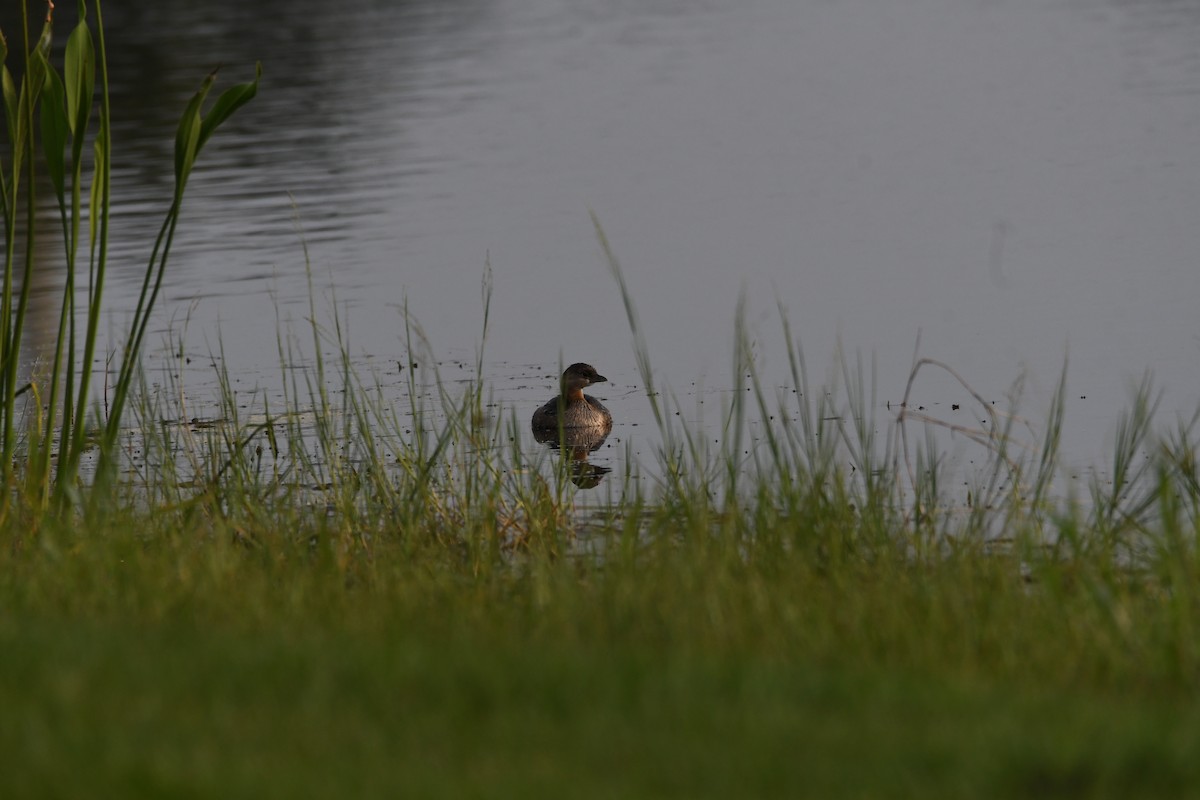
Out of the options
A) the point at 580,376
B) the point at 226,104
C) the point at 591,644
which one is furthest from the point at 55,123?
the point at 580,376

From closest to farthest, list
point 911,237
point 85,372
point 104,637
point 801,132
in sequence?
point 104,637 < point 85,372 < point 911,237 < point 801,132

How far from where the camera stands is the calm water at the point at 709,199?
1211 centimetres

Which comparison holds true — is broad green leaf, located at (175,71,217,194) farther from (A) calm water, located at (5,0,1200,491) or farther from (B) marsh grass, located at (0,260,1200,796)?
(B) marsh grass, located at (0,260,1200,796)

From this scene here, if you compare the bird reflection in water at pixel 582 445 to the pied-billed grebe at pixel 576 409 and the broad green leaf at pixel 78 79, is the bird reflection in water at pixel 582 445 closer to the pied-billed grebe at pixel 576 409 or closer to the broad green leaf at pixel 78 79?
the pied-billed grebe at pixel 576 409

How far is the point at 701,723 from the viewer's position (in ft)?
12.0

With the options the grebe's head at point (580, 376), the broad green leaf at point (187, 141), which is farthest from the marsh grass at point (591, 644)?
the grebe's head at point (580, 376)

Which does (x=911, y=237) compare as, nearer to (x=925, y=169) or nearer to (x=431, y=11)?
(x=925, y=169)

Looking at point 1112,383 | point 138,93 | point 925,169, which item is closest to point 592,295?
point 1112,383

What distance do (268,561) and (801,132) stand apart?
1724 centimetres

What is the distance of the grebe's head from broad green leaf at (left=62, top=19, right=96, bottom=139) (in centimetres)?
408

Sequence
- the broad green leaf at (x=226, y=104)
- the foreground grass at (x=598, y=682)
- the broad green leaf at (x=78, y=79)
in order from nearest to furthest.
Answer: the foreground grass at (x=598, y=682) → the broad green leaf at (x=226, y=104) → the broad green leaf at (x=78, y=79)

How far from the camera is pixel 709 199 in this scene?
18.0 metres

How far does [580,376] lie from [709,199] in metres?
7.58

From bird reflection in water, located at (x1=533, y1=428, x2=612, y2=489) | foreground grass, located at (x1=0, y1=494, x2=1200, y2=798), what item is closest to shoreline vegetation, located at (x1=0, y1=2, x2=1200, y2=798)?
foreground grass, located at (x1=0, y1=494, x2=1200, y2=798)
